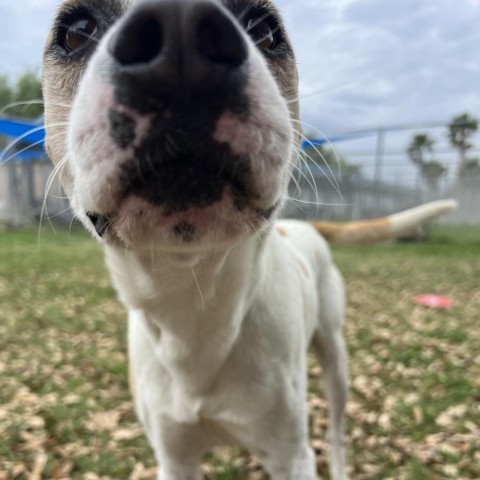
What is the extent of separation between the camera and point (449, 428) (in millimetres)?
3146

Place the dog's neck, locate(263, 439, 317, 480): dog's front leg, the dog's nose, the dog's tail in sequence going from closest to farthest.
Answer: the dog's nose, the dog's neck, locate(263, 439, 317, 480): dog's front leg, the dog's tail

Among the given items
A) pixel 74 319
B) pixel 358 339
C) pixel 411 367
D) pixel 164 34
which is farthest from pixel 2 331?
pixel 164 34

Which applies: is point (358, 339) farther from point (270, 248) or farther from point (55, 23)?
point (55, 23)

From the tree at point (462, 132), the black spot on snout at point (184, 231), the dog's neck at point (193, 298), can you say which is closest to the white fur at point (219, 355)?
the dog's neck at point (193, 298)

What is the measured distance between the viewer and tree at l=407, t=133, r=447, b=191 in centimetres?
1302

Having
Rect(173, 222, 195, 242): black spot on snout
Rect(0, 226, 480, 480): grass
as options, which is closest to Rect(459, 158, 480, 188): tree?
Rect(0, 226, 480, 480): grass

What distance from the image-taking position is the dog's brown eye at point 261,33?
4.66ft

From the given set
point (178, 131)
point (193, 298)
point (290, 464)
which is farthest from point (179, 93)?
point (290, 464)

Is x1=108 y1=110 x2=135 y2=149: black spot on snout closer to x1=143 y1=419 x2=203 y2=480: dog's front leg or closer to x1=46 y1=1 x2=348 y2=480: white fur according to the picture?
x1=46 y1=1 x2=348 y2=480: white fur

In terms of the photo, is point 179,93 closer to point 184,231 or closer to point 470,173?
point 184,231

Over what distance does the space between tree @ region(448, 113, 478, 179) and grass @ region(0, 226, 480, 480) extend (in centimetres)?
616

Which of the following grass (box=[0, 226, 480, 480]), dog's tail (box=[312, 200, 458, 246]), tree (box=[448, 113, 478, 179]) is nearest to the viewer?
grass (box=[0, 226, 480, 480])

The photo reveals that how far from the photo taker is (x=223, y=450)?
2.94 meters

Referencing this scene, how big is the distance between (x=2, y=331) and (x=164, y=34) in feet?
16.3
